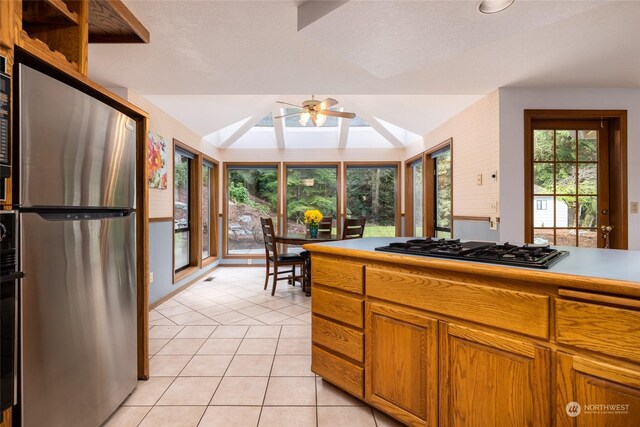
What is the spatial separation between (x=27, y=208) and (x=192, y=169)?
13.1 feet

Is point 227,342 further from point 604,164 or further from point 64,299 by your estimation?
point 604,164

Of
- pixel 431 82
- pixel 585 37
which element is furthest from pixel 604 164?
pixel 431 82

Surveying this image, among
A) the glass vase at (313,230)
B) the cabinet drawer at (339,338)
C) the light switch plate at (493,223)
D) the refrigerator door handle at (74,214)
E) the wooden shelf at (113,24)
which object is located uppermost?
the wooden shelf at (113,24)

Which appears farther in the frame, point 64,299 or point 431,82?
point 431,82

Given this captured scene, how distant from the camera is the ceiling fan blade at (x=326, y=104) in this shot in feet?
11.5

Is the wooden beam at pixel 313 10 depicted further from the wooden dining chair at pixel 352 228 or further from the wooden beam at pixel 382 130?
the wooden beam at pixel 382 130

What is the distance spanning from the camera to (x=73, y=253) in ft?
4.58

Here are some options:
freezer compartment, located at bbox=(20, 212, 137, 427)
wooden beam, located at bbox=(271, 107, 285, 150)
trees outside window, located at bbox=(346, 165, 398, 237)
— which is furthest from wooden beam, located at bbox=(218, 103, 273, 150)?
freezer compartment, located at bbox=(20, 212, 137, 427)

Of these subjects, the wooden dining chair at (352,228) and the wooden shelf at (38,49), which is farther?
the wooden dining chair at (352,228)

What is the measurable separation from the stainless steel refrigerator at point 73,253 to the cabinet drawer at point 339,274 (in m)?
1.12

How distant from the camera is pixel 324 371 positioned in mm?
1936

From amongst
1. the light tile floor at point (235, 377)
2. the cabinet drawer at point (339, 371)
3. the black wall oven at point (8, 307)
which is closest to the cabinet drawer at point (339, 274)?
the cabinet drawer at point (339, 371)

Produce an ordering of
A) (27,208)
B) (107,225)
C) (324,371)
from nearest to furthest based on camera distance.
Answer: (27,208), (107,225), (324,371)

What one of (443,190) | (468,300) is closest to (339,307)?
(468,300)
